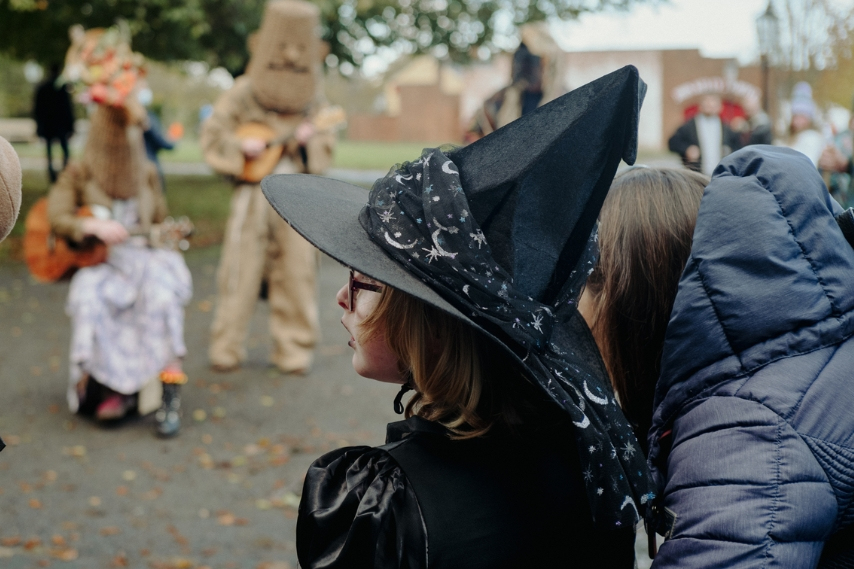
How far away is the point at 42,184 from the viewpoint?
1745cm

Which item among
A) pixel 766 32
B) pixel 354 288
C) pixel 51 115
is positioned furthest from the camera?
pixel 51 115

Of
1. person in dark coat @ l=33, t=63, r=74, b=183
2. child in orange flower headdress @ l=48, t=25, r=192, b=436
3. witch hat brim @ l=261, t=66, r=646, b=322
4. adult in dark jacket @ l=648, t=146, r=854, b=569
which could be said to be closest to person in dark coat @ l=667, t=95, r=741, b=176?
child in orange flower headdress @ l=48, t=25, r=192, b=436

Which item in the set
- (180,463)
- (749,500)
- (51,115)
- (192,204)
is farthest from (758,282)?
(51,115)

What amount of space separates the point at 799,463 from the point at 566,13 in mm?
14708

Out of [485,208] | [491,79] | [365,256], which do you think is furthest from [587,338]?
[491,79]

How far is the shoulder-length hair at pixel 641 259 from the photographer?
186 centimetres

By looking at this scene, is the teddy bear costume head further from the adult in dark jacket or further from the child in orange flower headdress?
the child in orange flower headdress

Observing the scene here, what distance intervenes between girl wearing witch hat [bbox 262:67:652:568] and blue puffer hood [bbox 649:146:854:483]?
7.0 inches

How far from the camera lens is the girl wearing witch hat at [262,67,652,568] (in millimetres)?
1377

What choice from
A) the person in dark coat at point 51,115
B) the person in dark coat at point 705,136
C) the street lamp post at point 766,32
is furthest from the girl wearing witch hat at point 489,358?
the person in dark coat at point 51,115

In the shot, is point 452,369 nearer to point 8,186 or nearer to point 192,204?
point 8,186

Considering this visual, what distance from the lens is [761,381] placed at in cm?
143

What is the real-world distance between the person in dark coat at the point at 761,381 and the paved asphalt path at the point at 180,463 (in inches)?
98.3

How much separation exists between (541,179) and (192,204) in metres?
15.8
